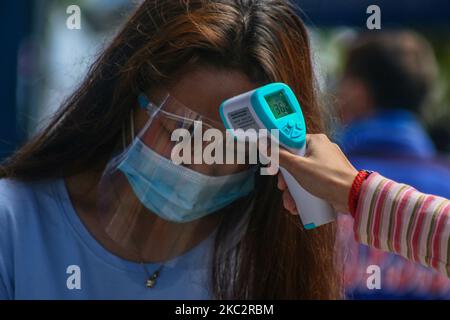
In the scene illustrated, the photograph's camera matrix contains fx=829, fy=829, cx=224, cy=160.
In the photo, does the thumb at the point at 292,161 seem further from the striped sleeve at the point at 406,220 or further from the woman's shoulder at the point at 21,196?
the woman's shoulder at the point at 21,196

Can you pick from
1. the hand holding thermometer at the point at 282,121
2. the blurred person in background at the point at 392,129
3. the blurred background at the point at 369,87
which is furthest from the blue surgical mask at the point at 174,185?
the blurred person in background at the point at 392,129

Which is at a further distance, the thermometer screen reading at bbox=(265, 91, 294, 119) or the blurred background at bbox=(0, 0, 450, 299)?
the blurred background at bbox=(0, 0, 450, 299)

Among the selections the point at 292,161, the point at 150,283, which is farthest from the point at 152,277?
A: the point at 292,161

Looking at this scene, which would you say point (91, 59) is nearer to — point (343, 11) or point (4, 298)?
point (4, 298)

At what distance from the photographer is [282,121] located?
1341mm

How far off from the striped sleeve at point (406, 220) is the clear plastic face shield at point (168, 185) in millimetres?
322

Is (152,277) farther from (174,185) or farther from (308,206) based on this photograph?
(308,206)

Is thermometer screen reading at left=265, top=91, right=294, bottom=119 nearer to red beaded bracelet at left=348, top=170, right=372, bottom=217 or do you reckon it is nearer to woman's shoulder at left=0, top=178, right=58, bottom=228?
red beaded bracelet at left=348, top=170, right=372, bottom=217

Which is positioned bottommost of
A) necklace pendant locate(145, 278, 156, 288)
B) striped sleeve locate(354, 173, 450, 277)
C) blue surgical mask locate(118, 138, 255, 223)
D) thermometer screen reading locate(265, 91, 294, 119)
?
necklace pendant locate(145, 278, 156, 288)

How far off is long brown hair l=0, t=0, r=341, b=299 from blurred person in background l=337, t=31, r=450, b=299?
104cm

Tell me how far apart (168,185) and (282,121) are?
0.34 metres

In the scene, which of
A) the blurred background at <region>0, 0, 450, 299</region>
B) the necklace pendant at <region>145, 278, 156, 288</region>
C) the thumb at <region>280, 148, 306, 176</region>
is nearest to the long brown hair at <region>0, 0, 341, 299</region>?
the necklace pendant at <region>145, 278, 156, 288</region>

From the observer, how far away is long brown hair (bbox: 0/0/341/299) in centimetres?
154

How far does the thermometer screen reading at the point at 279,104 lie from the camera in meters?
1.34
